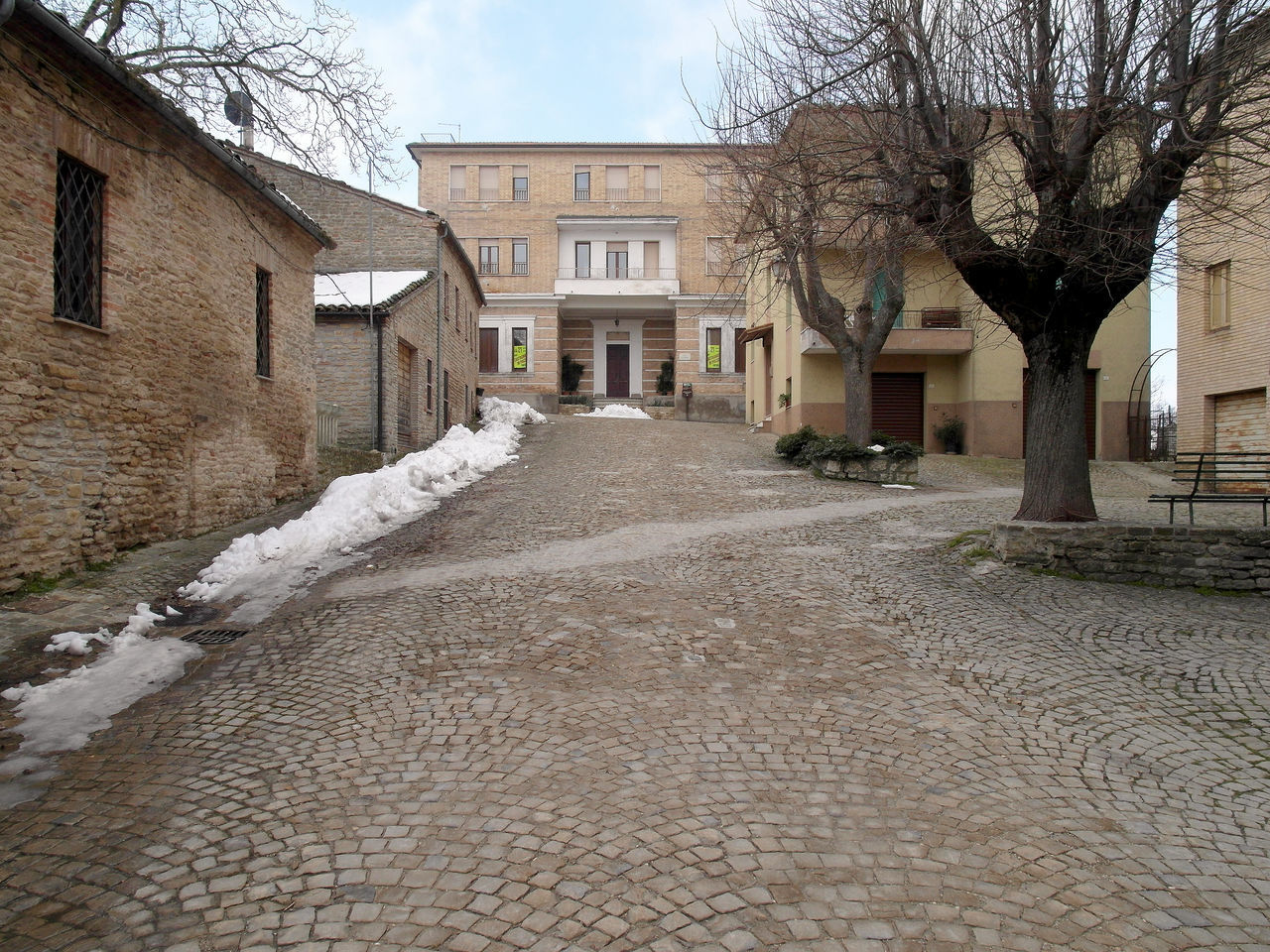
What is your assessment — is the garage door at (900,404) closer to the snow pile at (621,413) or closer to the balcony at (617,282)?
the snow pile at (621,413)

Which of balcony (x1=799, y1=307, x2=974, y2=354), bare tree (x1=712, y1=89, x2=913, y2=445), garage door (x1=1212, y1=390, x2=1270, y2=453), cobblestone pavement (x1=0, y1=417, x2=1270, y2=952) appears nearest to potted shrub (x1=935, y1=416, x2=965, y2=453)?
balcony (x1=799, y1=307, x2=974, y2=354)

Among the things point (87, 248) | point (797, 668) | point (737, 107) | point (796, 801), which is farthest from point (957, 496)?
point (87, 248)

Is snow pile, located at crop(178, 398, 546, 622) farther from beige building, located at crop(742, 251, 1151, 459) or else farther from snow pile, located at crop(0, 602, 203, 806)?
beige building, located at crop(742, 251, 1151, 459)

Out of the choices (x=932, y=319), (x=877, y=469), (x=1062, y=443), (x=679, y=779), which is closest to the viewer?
(x=679, y=779)

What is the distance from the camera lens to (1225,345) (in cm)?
1566

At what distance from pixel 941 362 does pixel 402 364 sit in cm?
1594

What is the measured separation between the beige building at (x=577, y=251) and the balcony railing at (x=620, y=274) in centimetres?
5

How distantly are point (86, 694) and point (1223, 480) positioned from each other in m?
15.0

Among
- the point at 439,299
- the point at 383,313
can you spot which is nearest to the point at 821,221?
the point at 383,313

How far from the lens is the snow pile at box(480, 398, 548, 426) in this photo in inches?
1027

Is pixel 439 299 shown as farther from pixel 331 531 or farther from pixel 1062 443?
pixel 1062 443

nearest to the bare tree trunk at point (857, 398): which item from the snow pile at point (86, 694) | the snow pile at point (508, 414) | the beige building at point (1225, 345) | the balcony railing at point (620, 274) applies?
the beige building at point (1225, 345)

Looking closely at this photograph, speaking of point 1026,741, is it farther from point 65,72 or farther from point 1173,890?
point 65,72

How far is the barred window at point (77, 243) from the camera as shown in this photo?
287 inches
